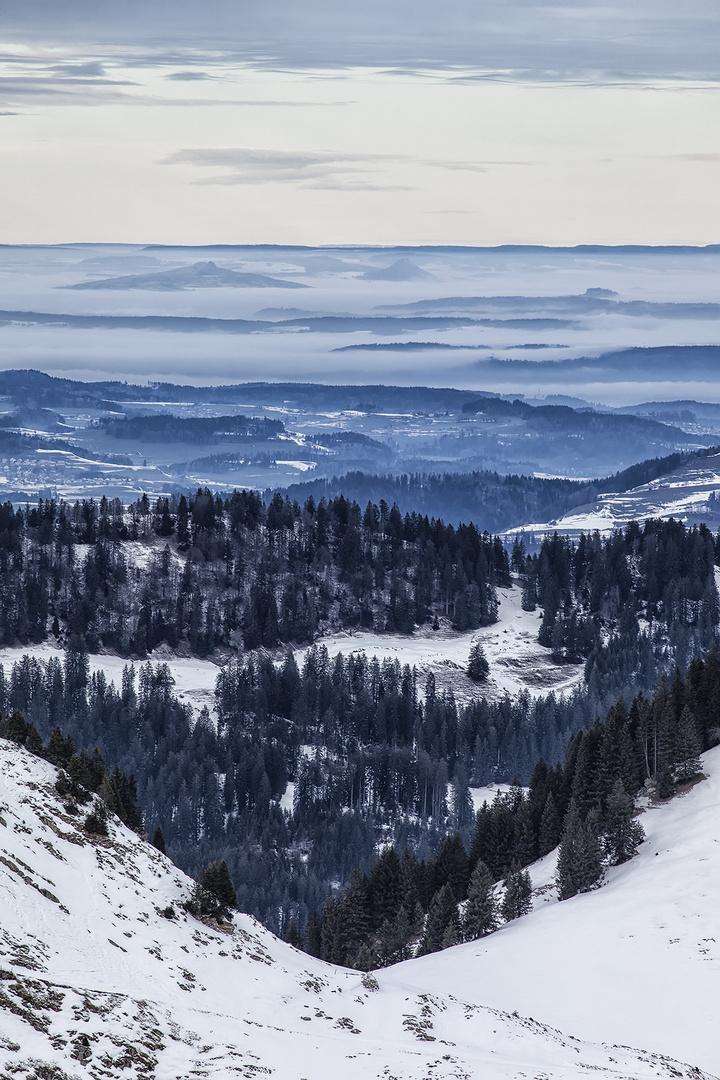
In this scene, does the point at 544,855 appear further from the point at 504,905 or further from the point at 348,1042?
the point at 348,1042

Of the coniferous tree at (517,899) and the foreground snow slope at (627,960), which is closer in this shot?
the foreground snow slope at (627,960)

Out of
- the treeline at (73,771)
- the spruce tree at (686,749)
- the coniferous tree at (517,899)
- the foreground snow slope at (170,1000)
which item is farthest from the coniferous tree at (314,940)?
the foreground snow slope at (170,1000)

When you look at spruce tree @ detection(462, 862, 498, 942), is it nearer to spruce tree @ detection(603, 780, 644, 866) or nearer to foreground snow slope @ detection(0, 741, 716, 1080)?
spruce tree @ detection(603, 780, 644, 866)

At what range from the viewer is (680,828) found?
108 m

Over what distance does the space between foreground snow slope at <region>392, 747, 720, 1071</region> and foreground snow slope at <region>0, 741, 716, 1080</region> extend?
10270mm

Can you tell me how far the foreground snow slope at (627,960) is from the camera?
6950 centimetres

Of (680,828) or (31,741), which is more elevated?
(31,741)

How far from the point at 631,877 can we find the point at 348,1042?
54025mm

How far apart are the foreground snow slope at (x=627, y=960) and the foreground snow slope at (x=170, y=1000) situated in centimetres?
1027

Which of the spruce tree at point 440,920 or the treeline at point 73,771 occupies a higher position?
the treeline at point 73,771

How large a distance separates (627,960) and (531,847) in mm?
37186

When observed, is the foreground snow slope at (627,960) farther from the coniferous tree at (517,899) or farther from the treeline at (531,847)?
the treeline at (531,847)

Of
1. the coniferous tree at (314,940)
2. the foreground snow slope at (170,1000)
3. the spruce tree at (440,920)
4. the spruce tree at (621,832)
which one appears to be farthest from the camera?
the coniferous tree at (314,940)

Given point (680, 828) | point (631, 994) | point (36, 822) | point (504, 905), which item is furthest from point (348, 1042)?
point (680, 828)
